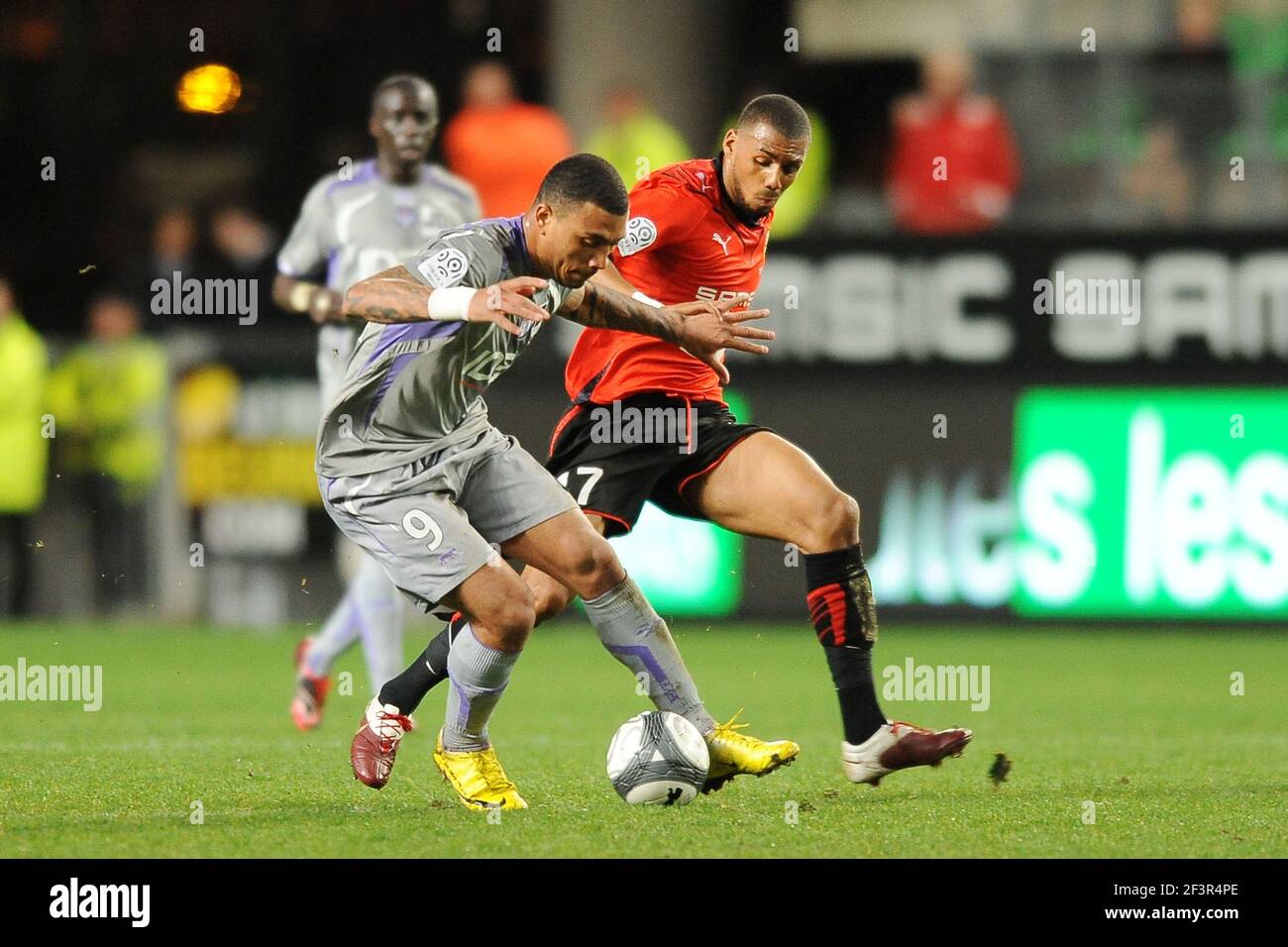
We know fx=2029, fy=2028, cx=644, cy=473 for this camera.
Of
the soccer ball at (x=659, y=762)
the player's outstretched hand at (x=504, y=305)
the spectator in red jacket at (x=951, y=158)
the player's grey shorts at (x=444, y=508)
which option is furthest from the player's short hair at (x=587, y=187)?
the spectator in red jacket at (x=951, y=158)

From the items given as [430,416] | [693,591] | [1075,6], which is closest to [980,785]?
[430,416]

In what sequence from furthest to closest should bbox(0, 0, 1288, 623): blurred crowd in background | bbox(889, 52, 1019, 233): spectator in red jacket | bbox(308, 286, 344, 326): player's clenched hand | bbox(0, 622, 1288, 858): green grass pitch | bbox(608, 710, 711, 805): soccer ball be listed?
bbox(889, 52, 1019, 233): spectator in red jacket, bbox(0, 0, 1288, 623): blurred crowd in background, bbox(308, 286, 344, 326): player's clenched hand, bbox(608, 710, 711, 805): soccer ball, bbox(0, 622, 1288, 858): green grass pitch

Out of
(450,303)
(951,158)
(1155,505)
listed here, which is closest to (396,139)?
(450,303)

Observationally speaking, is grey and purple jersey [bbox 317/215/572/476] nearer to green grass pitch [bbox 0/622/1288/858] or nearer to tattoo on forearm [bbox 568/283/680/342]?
tattoo on forearm [bbox 568/283/680/342]

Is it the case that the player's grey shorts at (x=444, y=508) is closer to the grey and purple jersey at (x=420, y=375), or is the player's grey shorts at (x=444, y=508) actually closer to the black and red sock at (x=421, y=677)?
the grey and purple jersey at (x=420, y=375)

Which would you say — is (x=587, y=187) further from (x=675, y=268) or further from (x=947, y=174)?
(x=947, y=174)

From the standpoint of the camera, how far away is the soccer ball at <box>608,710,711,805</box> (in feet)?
18.6

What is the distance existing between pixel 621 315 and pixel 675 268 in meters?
0.65

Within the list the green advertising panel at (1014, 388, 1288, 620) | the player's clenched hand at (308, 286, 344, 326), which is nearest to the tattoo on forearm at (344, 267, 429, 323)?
the player's clenched hand at (308, 286, 344, 326)

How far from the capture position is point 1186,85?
12844 millimetres

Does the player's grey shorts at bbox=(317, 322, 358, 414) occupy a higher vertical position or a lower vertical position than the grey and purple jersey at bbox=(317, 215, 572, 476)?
higher

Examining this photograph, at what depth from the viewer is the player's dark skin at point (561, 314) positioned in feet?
17.0

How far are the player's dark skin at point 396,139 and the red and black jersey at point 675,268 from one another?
1.72 metres

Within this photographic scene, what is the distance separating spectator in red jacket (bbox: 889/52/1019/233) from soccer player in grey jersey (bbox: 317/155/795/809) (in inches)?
269
